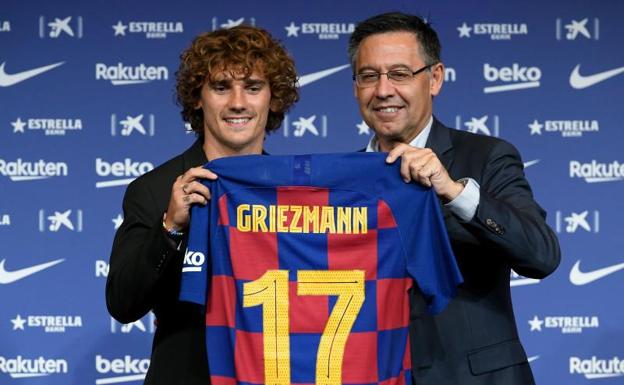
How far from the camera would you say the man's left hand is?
1704 mm

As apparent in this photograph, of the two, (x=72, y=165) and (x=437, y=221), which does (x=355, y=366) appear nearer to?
(x=437, y=221)

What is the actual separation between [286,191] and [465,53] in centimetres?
196

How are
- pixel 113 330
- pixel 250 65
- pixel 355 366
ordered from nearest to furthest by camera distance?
pixel 355 366
pixel 250 65
pixel 113 330

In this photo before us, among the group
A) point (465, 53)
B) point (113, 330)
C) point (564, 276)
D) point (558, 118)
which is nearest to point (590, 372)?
point (564, 276)

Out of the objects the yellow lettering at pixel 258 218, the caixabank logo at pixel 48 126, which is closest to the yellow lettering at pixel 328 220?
the yellow lettering at pixel 258 218

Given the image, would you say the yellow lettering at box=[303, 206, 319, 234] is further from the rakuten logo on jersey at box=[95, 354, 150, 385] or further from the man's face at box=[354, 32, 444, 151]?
the rakuten logo on jersey at box=[95, 354, 150, 385]

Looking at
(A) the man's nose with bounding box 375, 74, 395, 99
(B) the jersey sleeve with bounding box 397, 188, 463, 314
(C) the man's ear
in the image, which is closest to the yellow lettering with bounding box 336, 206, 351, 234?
(B) the jersey sleeve with bounding box 397, 188, 463, 314

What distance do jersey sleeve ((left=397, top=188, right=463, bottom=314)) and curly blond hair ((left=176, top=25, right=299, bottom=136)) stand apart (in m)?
0.43

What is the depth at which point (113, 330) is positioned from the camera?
11.5 ft

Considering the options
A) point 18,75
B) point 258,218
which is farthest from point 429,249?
point 18,75

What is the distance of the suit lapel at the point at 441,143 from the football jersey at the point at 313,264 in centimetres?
23

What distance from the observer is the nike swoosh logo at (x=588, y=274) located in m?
3.52

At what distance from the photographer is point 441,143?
1.99 m

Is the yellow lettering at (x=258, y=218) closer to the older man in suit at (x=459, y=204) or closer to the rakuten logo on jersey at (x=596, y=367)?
the older man in suit at (x=459, y=204)
